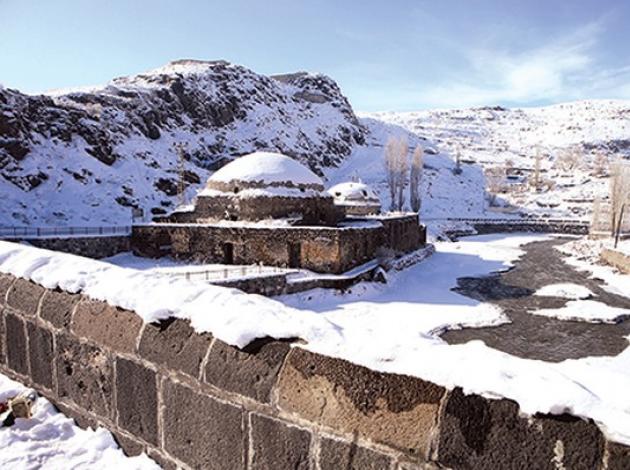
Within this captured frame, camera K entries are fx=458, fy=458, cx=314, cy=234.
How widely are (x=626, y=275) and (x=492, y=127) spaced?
121871mm

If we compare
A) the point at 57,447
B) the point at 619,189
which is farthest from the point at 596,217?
the point at 57,447

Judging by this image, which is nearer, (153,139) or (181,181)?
(181,181)

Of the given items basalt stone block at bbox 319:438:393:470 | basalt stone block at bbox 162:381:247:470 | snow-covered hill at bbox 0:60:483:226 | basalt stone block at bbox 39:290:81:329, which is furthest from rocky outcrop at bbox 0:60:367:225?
basalt stone block at bbox 319:438:393:470

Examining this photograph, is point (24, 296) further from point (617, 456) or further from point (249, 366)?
point (617, 456)

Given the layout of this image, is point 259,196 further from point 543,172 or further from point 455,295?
point 543,172

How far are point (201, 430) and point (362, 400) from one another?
91 centimetres

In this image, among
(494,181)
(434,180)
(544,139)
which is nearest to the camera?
(434,180)

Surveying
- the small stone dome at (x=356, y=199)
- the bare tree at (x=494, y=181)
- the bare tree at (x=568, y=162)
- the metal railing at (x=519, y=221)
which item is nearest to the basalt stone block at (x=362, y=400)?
the small stone dome at (x=356, y=199)

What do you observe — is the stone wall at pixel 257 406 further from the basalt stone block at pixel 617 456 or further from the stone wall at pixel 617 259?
the stone wall at pixel 617 259

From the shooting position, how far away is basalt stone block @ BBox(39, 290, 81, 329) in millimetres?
2803

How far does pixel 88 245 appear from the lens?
20656 millimetres

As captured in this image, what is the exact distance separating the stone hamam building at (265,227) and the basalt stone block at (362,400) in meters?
17.4

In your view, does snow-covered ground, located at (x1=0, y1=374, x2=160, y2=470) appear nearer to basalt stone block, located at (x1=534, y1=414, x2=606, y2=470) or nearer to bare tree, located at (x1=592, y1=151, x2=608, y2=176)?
basalt stone block, located at (x1=534, y1=414, x2=606, y2=470)

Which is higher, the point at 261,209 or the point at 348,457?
the point at 348,457
